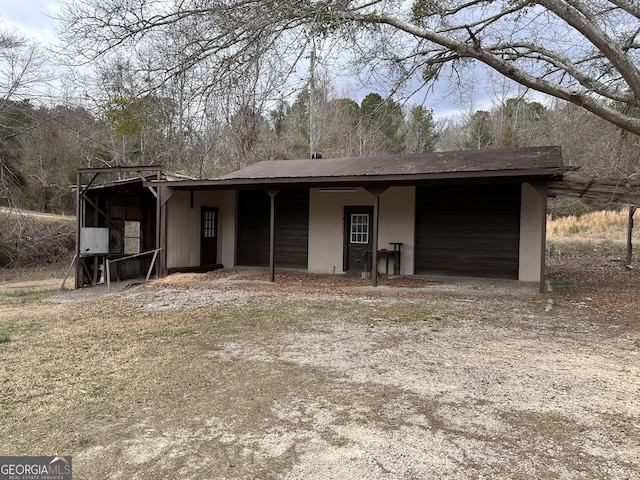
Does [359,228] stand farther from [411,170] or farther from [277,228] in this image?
[411,170]

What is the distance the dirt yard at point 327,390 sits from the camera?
266cm

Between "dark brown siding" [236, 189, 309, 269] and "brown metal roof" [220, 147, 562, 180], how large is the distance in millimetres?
879

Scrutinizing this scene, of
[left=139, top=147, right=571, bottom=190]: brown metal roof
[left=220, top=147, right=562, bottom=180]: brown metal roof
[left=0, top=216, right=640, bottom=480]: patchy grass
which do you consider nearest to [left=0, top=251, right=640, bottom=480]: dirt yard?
[left=0, top=216, right=640, bottom=480]: patchy grass

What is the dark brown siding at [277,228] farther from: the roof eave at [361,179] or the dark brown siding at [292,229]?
the roof eave at [361,179]

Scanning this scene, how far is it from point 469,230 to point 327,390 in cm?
855

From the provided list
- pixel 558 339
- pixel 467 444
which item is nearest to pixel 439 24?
pixel 558 339

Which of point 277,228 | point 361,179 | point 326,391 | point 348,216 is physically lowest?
point 326,391

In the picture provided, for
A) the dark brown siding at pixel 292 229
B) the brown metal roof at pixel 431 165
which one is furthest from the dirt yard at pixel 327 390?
the dark brown siding at pixel 292 229

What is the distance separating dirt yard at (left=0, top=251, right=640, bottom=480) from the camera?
2.66 meters

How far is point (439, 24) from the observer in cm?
931

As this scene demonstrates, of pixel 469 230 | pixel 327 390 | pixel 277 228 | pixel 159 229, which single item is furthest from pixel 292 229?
pixel 327 390

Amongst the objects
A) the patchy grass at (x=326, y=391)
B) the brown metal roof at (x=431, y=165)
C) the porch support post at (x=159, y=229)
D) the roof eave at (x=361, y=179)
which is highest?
the brown metal roof at (x=431, y=165)

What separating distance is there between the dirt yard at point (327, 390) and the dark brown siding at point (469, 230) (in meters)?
3.40

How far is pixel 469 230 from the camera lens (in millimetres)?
11391
